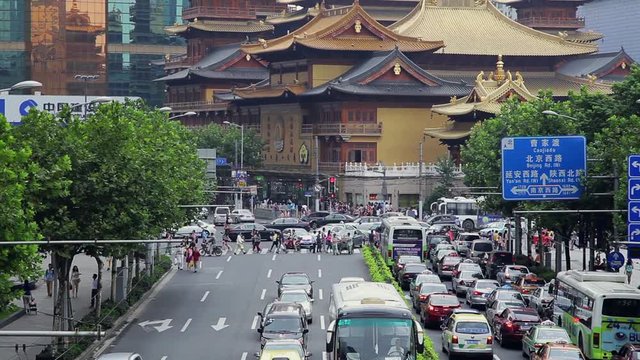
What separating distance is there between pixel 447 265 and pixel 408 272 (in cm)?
475

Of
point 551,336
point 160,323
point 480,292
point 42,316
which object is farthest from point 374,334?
point 42,316

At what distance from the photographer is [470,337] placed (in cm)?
4294

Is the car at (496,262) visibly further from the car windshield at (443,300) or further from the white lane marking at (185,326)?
the white lane marking at (185,326)

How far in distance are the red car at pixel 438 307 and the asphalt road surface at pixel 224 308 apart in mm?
516

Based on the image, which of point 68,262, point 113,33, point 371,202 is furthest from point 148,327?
point 113,33

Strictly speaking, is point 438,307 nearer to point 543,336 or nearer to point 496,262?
point 543,336

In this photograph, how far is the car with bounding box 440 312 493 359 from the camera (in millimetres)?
42750

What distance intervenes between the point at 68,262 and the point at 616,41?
→ 5672 inches

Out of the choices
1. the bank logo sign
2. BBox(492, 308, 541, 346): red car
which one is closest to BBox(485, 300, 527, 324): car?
BBox(492, 308, 541, 346): red car

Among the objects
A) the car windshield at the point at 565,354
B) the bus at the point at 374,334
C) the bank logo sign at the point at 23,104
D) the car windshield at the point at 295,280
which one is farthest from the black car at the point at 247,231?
the bus at the point at 374,334

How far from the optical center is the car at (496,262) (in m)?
67.1

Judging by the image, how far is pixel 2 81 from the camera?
15300 cm

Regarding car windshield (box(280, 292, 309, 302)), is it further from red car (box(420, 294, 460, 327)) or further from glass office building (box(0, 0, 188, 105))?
glass office building (box(0, 0, 188, 105))

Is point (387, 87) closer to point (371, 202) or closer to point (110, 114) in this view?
point (371, 202)
